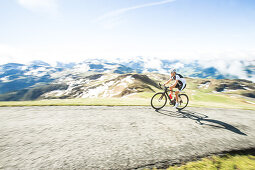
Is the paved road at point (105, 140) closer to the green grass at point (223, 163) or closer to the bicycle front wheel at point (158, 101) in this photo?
the green grass at point (223, 163)

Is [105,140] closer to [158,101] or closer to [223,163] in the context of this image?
[223,163]

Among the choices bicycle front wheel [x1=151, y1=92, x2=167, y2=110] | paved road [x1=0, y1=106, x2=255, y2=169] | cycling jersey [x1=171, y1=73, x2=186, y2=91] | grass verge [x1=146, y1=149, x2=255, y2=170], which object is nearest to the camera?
paved road [x1=0, y1=106, x2=255, y2=169]

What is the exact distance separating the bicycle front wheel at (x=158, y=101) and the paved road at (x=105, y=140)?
308 centimetres

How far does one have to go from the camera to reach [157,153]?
202 inches

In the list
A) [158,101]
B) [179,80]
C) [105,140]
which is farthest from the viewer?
[158,101]

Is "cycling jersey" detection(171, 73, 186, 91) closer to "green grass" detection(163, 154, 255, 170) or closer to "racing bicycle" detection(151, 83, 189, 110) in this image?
"racing bicycle" detection(151, 83, 189, 110)

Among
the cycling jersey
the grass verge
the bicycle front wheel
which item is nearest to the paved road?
the grass verge

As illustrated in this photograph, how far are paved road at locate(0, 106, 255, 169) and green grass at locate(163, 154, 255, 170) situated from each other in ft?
1.10

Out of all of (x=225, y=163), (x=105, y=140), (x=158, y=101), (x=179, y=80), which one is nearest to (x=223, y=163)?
(x=225, y=163)

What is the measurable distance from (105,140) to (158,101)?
24.7 feet

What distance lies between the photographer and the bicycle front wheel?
11.7 metres

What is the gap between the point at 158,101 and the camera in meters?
12.2

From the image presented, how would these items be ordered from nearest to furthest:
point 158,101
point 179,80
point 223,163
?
point 223,163 → point 179,80 → point 158,101

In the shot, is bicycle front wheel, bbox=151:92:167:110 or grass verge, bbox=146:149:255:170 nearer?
grass verge, bbox=146:149:255:170
